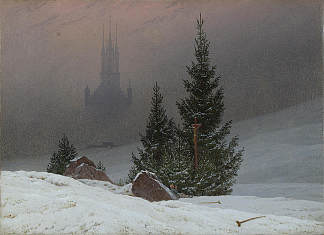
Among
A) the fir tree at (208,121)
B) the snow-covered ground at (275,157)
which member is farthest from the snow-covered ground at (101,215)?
the fir tree at (208,121)

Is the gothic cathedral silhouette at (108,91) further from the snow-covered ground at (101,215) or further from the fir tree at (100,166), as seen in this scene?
the snow-covered ground at (101,215)

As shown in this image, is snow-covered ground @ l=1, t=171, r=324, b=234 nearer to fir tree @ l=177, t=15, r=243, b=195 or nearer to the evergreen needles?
the evergreen needles

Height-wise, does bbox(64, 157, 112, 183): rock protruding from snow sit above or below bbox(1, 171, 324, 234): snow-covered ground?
above

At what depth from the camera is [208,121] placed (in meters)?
7.33

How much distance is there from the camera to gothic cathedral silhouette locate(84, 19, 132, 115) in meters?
6.55

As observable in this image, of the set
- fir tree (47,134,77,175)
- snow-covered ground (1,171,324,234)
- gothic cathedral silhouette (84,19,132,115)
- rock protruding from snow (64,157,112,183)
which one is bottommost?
snow-covered ground (1,171,324,234)

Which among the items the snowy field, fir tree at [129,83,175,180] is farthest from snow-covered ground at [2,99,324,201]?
fir tree at [129,83,175,180]

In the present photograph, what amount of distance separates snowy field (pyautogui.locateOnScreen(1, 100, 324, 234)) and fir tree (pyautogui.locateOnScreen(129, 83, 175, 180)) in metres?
0.26

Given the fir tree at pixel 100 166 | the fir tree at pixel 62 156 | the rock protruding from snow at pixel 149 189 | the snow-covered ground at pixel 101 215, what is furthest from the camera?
the fir tree at pixel 100 166

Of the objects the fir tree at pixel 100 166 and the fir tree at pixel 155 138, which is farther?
the fir tree at pixel 155 138

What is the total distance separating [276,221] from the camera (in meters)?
3.42

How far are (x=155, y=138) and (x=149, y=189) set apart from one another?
2.04 metres

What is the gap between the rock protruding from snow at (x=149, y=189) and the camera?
4659 millimetres

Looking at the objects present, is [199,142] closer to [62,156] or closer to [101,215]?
[62,156]
